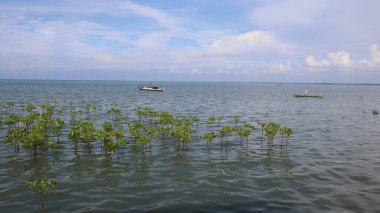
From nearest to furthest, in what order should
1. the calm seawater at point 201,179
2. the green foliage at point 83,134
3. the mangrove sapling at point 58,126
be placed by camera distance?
the calm seawater at point 201,179 < the green foliage at point 83,134 < the mangrove sapling at point 58,126

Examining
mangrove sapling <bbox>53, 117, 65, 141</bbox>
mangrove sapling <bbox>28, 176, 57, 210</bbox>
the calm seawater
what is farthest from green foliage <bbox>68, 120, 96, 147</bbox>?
mangrove sapling <bbox>28, 176, 57, 210</bbox>

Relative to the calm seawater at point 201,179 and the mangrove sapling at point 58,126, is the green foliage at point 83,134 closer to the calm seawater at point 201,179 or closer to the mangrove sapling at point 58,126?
the calm seawater at point 201,179

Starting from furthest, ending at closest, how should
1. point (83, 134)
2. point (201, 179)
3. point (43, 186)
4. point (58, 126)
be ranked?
point (58, 126), point (83, 134), point (201, 179), point (43, 186)

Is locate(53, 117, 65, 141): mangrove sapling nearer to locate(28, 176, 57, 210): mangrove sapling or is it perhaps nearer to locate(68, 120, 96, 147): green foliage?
locate(68, 120, 96, 147): green foliage

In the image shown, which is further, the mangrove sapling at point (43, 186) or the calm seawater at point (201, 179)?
the calm seawater at point (201, 179)

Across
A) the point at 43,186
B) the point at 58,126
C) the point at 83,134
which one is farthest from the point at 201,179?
the point at 58,126

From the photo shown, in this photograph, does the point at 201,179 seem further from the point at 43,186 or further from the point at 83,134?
the point at 83,134

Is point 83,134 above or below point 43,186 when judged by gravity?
above

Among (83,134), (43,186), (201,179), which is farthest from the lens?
(83,134)

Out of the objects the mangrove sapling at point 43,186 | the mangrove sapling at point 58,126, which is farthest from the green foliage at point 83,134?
the mangrove sapling at point 43,186

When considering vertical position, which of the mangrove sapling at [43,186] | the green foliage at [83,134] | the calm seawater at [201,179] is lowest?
the calm seawater at [201,179]

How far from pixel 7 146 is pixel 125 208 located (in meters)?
16.5

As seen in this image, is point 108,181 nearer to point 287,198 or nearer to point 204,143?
point 287,198

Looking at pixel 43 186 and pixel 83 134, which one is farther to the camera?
pixel 83 134
